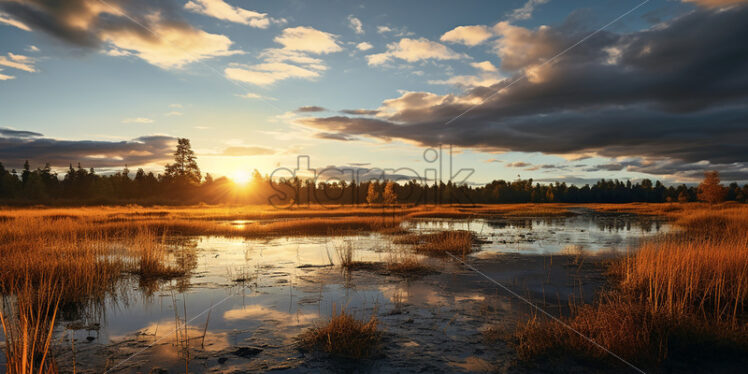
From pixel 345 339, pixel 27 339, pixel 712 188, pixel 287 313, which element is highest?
pixel 712 188

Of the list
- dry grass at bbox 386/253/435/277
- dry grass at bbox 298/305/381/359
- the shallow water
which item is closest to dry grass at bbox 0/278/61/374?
the shallow water

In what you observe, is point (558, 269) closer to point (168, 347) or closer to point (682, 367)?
point (682, 367)

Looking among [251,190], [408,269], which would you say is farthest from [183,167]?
[408,269]

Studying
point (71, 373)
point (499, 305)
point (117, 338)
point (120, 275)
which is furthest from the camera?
point (120, 275)

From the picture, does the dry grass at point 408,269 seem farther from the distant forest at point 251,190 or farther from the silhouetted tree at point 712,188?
the silhouetted tree at point 712,188

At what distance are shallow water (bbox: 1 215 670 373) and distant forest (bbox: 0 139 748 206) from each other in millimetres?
62062

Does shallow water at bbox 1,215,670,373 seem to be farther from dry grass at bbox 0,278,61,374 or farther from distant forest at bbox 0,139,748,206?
distant forest at bbox 0,139,748,206

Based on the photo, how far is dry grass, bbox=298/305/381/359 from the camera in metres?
6.58

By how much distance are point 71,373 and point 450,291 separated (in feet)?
28.1

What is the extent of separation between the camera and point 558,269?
47.1ft

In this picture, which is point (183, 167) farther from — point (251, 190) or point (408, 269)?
point (408, 269)

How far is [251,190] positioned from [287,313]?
115 metres

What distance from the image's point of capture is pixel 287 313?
8945mm

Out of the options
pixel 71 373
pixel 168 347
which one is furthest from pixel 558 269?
pixel 71 373
